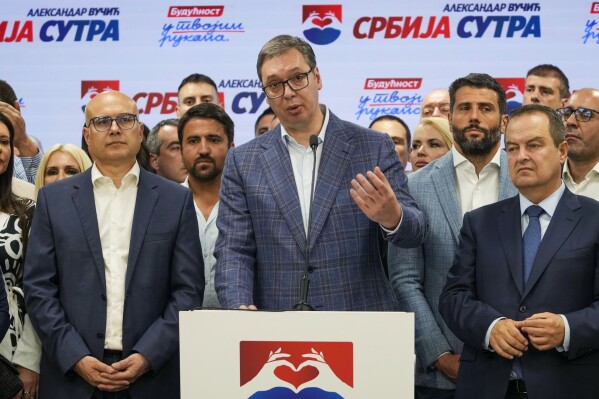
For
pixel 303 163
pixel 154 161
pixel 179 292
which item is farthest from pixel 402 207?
pixel 154 161

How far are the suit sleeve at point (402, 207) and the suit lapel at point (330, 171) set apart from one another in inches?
5.4

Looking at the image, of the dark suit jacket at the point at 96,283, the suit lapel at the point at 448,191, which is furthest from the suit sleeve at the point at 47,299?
the suit lapel at the point at 448,191

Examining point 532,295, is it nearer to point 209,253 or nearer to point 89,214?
point 209,253

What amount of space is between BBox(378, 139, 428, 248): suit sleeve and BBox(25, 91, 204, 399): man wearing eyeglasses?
80cm

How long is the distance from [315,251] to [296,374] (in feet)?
2.44

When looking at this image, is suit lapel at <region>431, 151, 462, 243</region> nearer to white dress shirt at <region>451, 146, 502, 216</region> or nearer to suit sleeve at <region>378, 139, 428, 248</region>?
white dress shirt at <region>451, 146, 502, 216</region>

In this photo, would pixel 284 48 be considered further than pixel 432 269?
No

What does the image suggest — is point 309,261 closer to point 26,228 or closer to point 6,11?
point 26,228

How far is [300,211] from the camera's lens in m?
3.48

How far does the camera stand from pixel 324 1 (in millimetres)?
7273

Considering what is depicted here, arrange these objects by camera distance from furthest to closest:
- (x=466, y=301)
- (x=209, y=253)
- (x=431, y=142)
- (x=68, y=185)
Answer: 1. (x=431, y=142)
2. (x=209, y=253)
3. (x=68, y=185)
4. (x=466, y=301)

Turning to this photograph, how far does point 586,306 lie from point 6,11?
216 inches

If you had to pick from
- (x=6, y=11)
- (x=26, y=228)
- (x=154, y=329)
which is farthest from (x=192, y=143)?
(x=6, y=11)

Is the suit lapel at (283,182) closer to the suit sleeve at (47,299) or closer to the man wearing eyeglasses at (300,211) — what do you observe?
the man wearing eyeglasses at (300,211)
